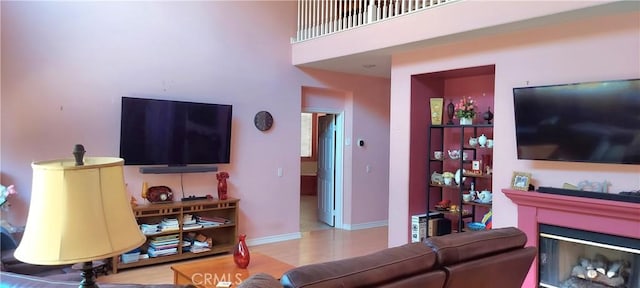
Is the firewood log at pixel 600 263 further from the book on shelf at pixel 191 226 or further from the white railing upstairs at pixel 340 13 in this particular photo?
the book on shelf at pixel 191 226

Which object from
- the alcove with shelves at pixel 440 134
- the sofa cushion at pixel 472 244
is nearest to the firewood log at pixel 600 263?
the alcove with shelves at pixel 440 134

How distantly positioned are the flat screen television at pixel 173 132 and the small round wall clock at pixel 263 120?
472mm

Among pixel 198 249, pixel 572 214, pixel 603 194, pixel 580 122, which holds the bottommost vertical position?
pixel 198 249

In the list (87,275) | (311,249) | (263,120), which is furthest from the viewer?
(263,120)

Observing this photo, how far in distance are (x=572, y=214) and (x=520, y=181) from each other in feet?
1.77

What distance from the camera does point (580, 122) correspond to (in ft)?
11.7

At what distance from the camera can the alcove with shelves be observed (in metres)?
4.92

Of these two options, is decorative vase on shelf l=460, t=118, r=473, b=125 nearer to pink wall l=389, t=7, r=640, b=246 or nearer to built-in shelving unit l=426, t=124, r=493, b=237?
built-in shelving unit l=426, t=124, r=493, b=237

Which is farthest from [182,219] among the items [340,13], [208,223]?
[340,13]

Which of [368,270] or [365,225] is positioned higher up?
[368,270]

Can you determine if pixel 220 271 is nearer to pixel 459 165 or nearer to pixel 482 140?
pixel 482 140

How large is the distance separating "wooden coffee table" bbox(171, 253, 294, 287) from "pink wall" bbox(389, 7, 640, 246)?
2275 millimetres

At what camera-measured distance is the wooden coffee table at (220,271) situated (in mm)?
3162

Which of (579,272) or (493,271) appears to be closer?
(493,271)
